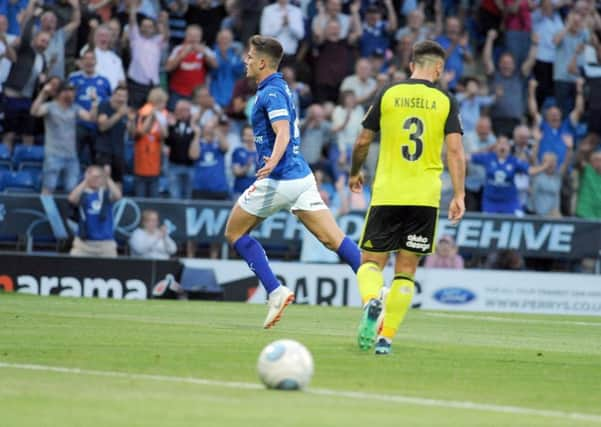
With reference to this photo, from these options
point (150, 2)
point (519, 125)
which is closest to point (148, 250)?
point (150, 2)

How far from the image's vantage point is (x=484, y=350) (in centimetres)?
1204

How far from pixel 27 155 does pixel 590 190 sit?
9.93 metres

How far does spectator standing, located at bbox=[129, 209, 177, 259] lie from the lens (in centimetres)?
2177

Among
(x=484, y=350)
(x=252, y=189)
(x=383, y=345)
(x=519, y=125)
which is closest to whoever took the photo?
(x=383, y=345)

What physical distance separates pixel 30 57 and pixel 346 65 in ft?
19.6

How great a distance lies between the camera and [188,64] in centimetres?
2405

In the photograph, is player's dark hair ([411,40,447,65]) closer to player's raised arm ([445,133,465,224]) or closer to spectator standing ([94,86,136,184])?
player's raised arm ([445,133,465,224])

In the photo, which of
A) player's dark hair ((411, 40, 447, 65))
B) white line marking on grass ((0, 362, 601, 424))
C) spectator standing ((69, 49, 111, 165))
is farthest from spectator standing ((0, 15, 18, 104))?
white line marking on grass ((0, 362, 601, 424))

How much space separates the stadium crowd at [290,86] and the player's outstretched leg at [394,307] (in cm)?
1158

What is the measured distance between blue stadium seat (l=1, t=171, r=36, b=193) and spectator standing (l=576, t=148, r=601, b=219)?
31.8 ft

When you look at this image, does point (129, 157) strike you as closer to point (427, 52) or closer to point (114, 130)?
point (114, 130)

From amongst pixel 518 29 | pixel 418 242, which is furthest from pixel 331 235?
pixel 518 29

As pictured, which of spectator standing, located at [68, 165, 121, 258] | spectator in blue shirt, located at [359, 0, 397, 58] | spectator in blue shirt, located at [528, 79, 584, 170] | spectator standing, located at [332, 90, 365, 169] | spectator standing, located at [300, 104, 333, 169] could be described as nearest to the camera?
spectator standing, located at [68, 165, 121, 258]

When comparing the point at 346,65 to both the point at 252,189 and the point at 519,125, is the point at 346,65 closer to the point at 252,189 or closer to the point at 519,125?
the point at 519,125
